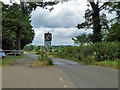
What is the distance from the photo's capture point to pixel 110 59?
47.5ft

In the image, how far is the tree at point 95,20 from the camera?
2272 centimetres

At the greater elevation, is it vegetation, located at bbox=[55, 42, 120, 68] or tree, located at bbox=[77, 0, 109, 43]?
tree, located at bbox=[77, 0, 109, 43]

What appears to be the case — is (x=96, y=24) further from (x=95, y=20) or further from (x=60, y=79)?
(x=60, y=79)

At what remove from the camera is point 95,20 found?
75.1 ft

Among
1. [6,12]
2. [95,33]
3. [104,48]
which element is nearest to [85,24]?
[95,33]

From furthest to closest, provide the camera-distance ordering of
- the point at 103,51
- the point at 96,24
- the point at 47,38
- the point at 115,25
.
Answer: the point at 96,24 → the point at 115,25 → the point at 103,51 → the point at 47,38

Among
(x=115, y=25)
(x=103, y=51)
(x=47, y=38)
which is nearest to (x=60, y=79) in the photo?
(x=47, y=38)

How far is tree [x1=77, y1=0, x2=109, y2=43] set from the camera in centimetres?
2272

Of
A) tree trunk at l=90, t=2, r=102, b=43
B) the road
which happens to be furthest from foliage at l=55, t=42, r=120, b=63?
tree trunk at l=90, t=2, r=102, b=43

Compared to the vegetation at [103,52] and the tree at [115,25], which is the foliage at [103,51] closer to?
the vegetation at [103,52]

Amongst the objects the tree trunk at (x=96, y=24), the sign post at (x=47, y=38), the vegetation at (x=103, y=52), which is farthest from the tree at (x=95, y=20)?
→ the sign post at (x=47, y=38)

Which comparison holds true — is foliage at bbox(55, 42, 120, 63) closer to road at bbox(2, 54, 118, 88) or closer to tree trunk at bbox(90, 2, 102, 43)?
road at bbox(2, 54, 118, 88)

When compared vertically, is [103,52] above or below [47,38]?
below

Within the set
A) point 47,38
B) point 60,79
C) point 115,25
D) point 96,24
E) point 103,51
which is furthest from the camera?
point 96,24
